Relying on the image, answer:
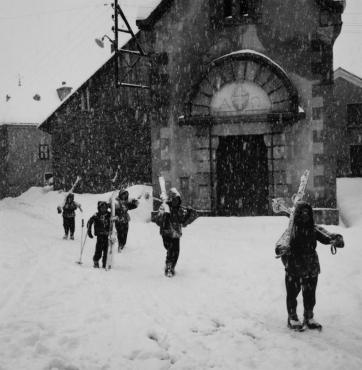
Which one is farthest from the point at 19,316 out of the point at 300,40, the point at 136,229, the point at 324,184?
the point at 300,40

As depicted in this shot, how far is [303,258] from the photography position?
16.4 ft

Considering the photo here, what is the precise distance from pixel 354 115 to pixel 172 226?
1923cm

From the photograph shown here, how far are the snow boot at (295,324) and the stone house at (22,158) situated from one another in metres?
35.6

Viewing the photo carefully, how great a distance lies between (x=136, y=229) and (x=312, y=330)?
8.24m

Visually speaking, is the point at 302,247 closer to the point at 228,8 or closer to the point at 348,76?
the point at 228,8

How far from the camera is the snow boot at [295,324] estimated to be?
488 centimetres

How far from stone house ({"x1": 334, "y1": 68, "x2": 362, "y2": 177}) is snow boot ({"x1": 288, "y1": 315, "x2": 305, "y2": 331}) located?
1943 cm

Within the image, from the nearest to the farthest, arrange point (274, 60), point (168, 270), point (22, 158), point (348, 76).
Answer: point (168, 270), point (274, 60), point (348, 76), point (22, 158)

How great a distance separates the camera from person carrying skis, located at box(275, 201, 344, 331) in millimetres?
4961

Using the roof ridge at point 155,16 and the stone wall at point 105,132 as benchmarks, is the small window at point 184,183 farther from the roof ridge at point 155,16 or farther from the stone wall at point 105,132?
the stone wall at point 105,132

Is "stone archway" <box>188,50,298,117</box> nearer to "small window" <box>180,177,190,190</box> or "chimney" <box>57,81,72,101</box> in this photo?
"small window" <box>180,177,190,190</box>

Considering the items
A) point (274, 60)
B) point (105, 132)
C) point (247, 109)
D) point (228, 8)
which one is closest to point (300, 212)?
point (247, 109)

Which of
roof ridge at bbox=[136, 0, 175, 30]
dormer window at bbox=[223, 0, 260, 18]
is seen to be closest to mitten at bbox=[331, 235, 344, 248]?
dormer window at bbox=[223, 0, 260, 18]

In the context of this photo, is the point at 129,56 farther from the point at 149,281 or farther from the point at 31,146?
the point at 31,146
